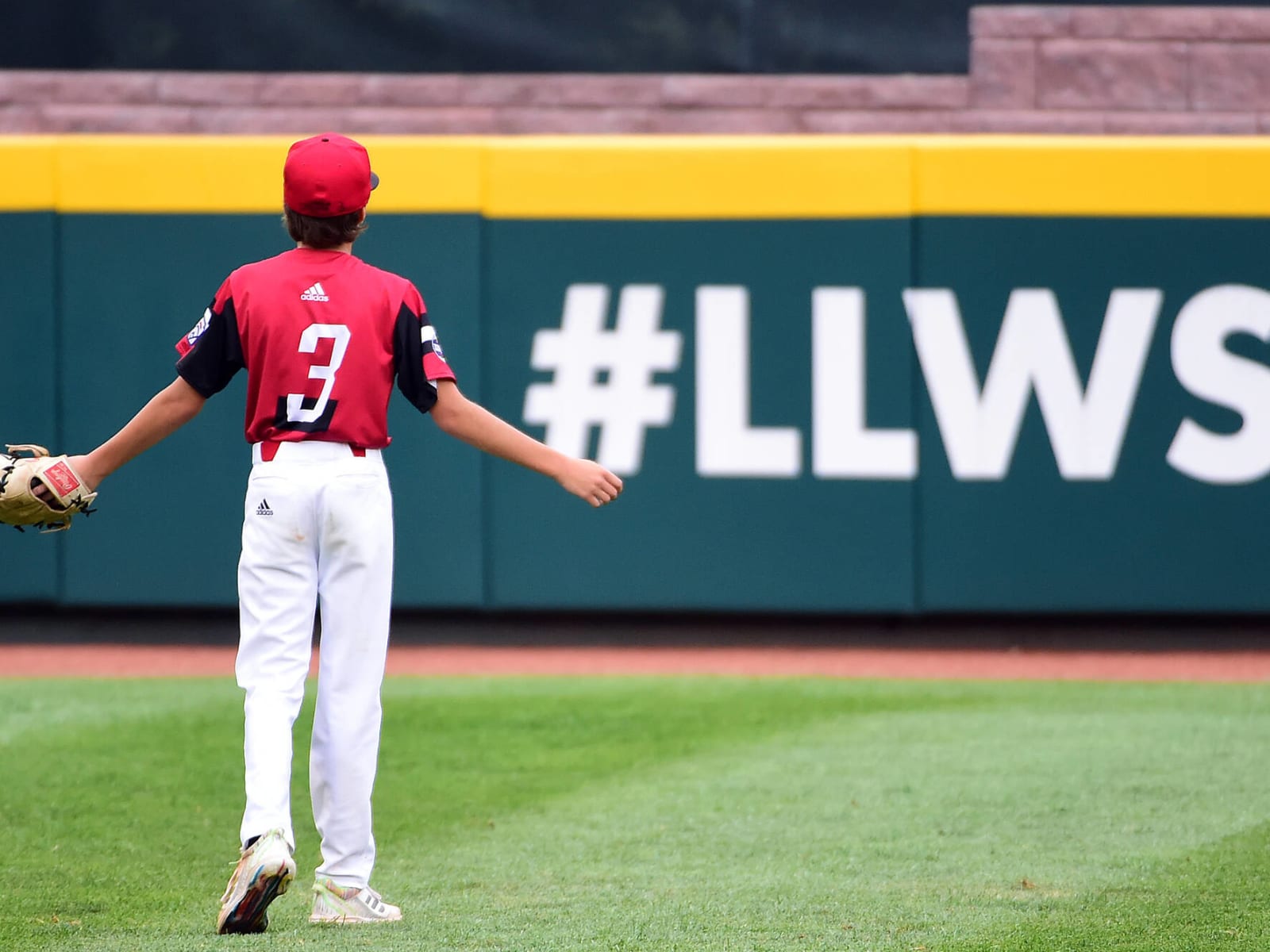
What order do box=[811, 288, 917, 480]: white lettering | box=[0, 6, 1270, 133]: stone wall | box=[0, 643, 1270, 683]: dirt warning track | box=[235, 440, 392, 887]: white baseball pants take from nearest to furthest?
1. box=[235, 440, 392, 887]: white baseball pants
2. box=[0, 643, 1270, 683]: dirt warning track
3. box=[811, 288, 917, 480]: white lettering
4. box=[0, 6, 1270, 133]: stone wall

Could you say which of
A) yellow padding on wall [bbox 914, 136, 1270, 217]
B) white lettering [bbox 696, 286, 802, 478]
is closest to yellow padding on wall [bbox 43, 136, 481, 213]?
white lettering [bbox 696, 286, 802, 478]

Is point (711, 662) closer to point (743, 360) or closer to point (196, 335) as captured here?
A: point (743, 360)

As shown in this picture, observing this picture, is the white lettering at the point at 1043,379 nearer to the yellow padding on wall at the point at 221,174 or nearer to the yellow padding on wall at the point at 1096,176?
the yellow padding on wall at the point at 1096,176

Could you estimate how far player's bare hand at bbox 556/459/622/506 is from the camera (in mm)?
3590

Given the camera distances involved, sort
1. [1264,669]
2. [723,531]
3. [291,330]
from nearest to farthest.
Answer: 1. [291,330]
2. [1264,669]
3. [723,531]

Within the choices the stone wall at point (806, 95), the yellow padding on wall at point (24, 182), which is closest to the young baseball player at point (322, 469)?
the yellow padding on wall at point (24, 182)

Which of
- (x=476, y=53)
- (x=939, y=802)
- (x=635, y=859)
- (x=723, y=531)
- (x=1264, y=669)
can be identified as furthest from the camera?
(x=476, y=53)

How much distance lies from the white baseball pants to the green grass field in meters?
0.31

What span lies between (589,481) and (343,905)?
105 centimetres

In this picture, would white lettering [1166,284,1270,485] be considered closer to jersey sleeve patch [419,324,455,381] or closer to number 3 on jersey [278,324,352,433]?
jersey sleeve patch [419,324,455,381]

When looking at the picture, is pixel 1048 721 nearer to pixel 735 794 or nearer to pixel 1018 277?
pixel 735 794

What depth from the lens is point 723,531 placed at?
8.51m

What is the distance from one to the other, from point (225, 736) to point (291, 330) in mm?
3078

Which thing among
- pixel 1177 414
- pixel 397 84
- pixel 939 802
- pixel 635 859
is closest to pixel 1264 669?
pixel 1177 414
